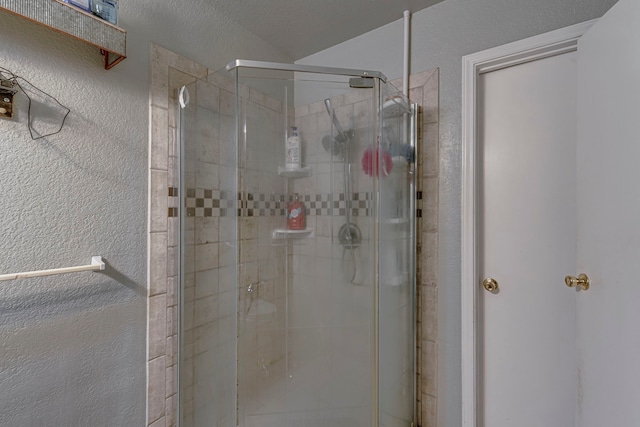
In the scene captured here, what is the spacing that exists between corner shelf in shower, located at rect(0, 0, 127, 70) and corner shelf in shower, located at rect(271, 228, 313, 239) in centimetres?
86

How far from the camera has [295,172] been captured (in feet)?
4.12

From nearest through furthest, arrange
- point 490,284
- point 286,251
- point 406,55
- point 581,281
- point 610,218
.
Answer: point 610,218 < point 581,281 < point 286,251 < point 490,284 < point 406,55

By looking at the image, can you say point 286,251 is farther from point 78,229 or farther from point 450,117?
point 450,117

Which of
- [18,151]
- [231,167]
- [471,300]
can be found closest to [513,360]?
[471,300]

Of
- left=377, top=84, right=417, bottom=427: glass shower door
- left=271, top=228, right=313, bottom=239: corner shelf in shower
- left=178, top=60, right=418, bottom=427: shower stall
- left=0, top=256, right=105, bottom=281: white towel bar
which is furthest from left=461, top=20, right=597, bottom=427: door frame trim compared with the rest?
left=0, top=256, right=105, bottom=281: white towel bar

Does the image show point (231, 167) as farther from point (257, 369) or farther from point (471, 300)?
point (471, 300)

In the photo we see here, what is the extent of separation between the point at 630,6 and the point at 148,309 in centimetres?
199

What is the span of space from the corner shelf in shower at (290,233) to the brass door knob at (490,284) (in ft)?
2.94

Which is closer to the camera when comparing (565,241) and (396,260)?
(565,241)

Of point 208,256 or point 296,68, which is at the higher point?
point 296,68

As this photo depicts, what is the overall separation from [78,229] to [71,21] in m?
0.70

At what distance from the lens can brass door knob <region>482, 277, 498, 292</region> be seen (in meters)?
1.39

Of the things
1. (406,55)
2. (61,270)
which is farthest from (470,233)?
(61,270)

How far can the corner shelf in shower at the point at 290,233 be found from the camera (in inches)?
49.7
